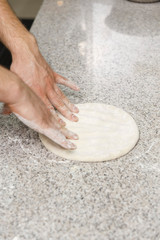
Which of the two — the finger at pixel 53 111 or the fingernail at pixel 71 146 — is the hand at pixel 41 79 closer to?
the finger at pixel 53 111

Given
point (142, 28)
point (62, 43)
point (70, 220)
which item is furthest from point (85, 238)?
point (142, 28)

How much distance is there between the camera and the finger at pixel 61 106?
106cm

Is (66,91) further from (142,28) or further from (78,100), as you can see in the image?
(142,28)

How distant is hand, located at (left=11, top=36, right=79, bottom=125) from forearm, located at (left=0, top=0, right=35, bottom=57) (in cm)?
3

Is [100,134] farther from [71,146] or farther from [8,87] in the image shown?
[8,87]

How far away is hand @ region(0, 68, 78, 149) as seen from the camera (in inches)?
32.5

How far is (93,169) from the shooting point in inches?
34.9

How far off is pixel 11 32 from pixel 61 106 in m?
0.41

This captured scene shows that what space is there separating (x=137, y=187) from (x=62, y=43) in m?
0.96

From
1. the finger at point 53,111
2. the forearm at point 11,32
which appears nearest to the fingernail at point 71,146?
the finger at point 53,111

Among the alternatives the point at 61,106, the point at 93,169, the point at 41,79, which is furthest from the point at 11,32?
the point at 93,169

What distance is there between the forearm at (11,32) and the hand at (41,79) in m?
0.03

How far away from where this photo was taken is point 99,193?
814mm

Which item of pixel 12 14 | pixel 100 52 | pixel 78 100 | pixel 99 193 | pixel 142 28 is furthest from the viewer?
pixel 142 28
